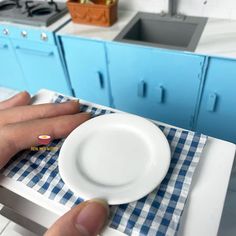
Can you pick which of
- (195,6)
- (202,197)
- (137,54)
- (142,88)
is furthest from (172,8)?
(202,197)

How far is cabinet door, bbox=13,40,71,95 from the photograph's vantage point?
172cm

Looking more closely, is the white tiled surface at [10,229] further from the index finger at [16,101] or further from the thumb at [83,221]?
the index finger at [16,101]

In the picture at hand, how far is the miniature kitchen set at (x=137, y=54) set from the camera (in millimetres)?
1340

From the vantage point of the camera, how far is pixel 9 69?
212 cm

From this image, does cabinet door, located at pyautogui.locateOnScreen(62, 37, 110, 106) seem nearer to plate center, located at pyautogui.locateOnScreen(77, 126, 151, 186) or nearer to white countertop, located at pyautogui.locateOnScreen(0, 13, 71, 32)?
white countertop, located at pyautogui.locateOnScreen(0, 13, 71, 32)

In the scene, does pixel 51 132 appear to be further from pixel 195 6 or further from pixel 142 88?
pixel 195 6

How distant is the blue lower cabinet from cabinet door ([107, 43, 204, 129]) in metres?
0.89

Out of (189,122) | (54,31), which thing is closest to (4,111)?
(54,31)

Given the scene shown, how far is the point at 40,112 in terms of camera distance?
670mm

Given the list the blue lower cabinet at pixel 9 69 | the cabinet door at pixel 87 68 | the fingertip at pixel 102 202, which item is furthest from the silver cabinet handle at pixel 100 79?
the fingertip at pixel 102 202

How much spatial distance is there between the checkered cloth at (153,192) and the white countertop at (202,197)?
2cm

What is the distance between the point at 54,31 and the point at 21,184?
4.08 ft

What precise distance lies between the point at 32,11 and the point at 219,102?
146 centimetres

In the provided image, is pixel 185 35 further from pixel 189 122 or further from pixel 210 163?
pixel 210 163
